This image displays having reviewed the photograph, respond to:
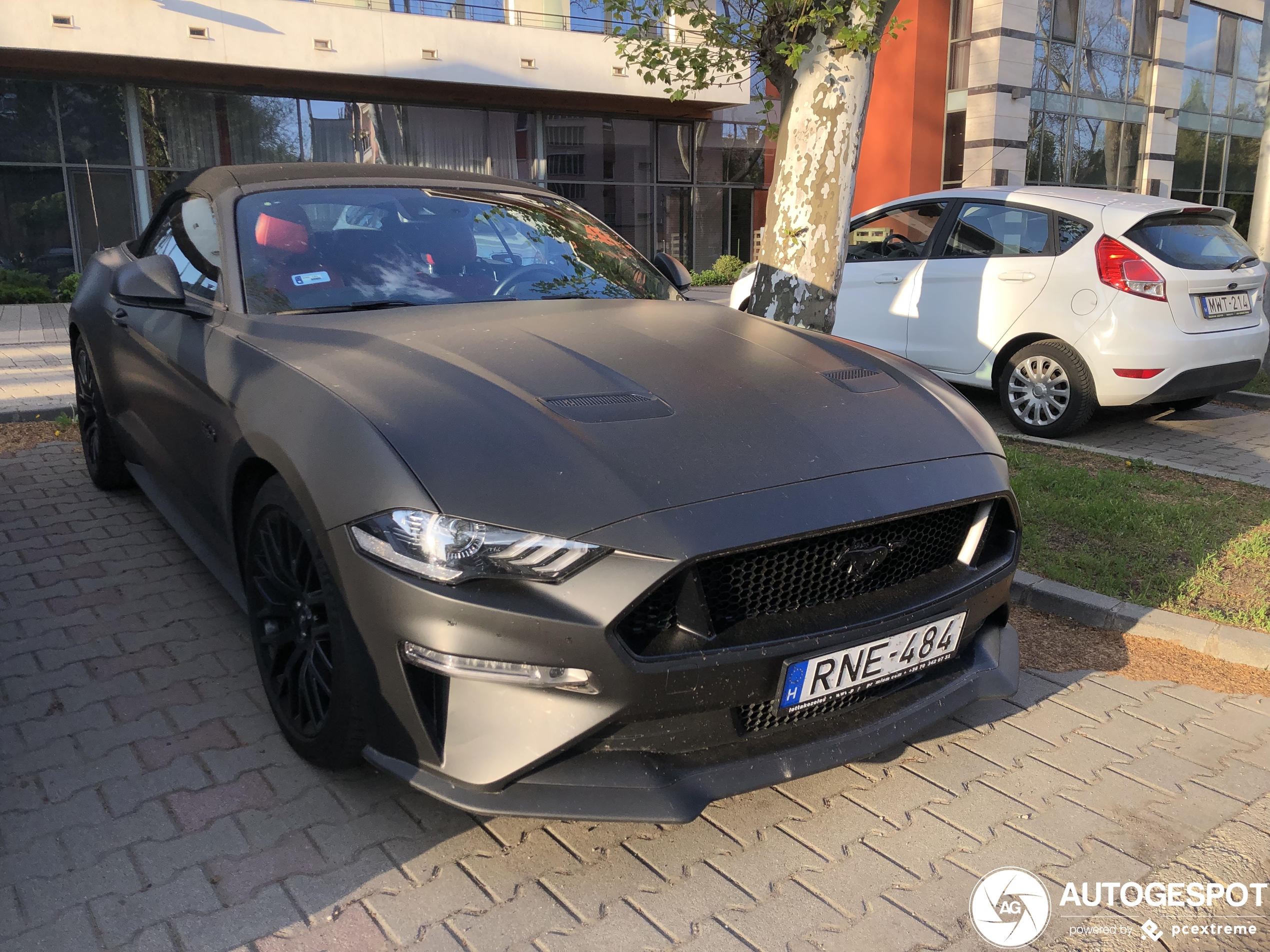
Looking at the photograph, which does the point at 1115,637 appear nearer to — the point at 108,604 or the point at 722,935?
the point at 722,935

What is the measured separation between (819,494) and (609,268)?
1.91 metres

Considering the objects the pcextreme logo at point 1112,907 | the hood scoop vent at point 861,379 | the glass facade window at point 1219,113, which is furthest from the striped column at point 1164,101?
the pcextreme logo at point 1112,907

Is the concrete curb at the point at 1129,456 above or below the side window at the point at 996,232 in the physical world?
below

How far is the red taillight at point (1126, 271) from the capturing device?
6.39 metres

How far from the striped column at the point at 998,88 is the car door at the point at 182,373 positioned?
2047cm

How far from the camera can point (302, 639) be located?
262 centimetres

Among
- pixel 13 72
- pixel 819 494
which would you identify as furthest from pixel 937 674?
pixel 13 72

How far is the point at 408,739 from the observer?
2240 mm

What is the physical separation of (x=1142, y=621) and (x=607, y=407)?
2.51m

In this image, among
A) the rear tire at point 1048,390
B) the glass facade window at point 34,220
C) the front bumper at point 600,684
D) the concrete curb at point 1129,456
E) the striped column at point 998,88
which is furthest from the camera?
the striped column at point 998,88

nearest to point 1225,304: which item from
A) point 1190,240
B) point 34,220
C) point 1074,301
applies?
point 1190,240

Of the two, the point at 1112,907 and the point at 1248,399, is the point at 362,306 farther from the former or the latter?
the point at 1248,399

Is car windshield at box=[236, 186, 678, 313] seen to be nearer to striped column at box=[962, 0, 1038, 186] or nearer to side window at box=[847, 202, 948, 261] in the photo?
side window at box=[847, 202, 948, 261]

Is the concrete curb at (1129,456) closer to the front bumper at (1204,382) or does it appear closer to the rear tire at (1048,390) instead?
the rear tire at (1048,390)
